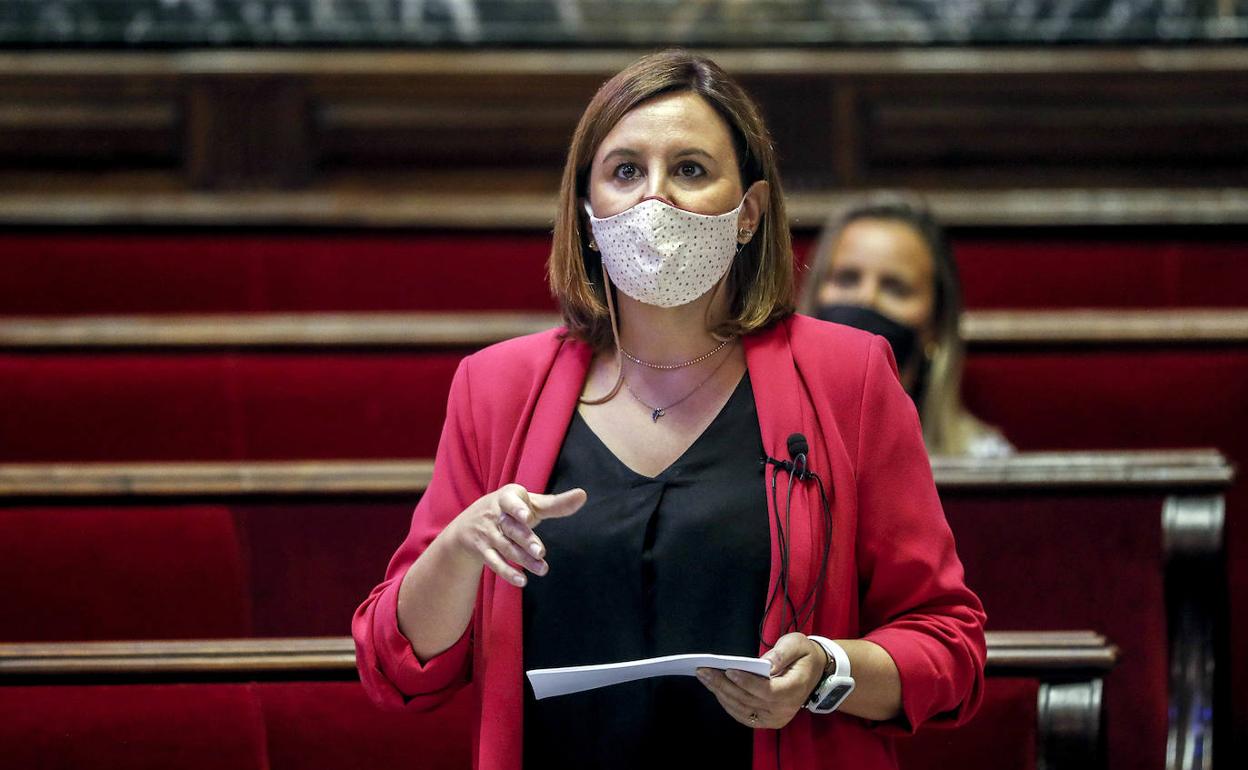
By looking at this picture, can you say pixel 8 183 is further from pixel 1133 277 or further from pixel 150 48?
pixel 1133 277

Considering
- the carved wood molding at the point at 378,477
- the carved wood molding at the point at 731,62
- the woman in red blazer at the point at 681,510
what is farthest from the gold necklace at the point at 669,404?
the carved wood molding at the point at 731,62

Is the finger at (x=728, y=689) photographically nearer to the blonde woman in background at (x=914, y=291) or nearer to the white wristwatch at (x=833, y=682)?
the white wristwatch at (x=833, y=682)

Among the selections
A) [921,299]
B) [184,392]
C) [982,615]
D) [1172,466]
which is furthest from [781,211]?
[184,392]

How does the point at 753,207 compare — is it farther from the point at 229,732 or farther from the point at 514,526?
the point at 229,732

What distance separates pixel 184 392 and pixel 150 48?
436 millimetres

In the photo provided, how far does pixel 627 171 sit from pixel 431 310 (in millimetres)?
635

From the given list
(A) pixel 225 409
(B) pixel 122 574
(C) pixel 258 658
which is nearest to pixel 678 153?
(C) pixel 258 658

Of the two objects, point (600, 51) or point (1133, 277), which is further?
point (600, 51)

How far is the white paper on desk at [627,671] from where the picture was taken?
430mm

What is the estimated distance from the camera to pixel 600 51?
1.24m

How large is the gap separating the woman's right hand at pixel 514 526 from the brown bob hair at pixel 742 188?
0.10 metres

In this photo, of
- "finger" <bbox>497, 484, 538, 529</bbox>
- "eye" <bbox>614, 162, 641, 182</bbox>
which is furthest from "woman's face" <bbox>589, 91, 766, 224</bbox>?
"finger" <bbox>497, 484, 538, 529</bbox>

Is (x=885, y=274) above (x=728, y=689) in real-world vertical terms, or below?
above

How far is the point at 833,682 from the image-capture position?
0.45 meters
